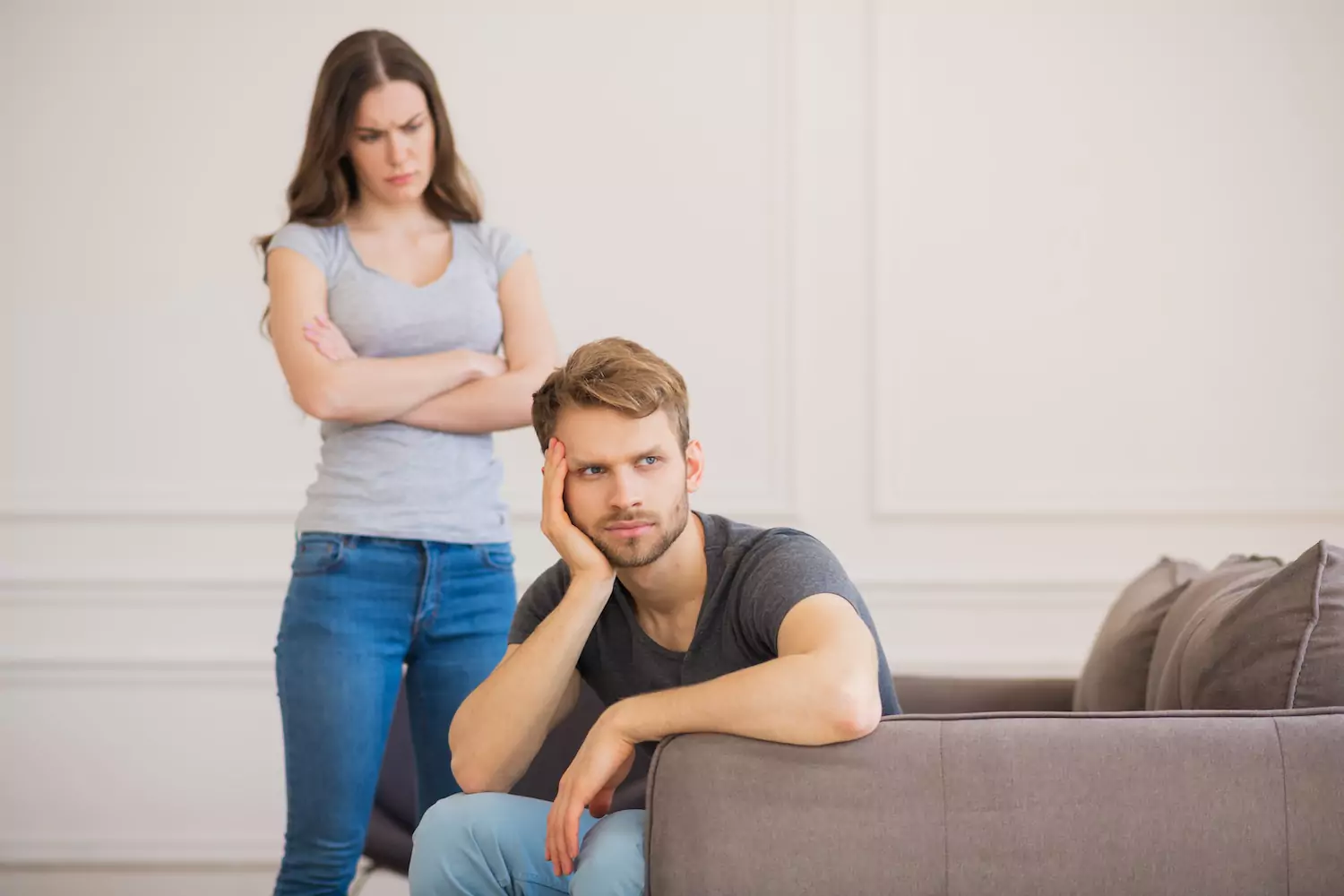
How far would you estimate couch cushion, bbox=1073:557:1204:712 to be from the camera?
184 cm

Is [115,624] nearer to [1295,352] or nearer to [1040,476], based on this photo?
[1040,476]

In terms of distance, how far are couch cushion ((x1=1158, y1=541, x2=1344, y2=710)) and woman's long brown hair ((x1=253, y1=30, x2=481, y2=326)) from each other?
1334mm

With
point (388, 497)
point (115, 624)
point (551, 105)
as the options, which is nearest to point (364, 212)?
point (388, 497)

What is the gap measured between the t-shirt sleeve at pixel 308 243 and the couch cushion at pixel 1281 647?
134cm

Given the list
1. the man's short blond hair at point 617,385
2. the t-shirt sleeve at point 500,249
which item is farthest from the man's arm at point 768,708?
the t-shirt sleeve at point 500,249

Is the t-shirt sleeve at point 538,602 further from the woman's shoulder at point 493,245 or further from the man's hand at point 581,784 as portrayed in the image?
the woman's shoulder at point 493,245

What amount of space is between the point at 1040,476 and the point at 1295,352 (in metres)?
0.68

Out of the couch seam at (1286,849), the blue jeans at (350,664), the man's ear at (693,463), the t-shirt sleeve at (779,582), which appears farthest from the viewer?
the blue jeans at (350,664)

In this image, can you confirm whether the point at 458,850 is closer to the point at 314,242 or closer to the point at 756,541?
the point at 756,541

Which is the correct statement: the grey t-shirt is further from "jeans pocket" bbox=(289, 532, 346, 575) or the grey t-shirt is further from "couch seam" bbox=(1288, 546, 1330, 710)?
"couch seam" bbox=(1288, 546, 1330, 710)

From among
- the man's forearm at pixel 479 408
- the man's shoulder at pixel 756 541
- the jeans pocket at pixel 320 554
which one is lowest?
the jeans pocket at pixel 320 554

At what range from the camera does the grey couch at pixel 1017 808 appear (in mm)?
1193

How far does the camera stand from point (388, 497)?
180cm

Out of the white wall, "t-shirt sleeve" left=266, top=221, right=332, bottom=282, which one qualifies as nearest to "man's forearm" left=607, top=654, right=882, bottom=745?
"t-shirt sleeve" left=266, top=221, right=332, bottom=282
